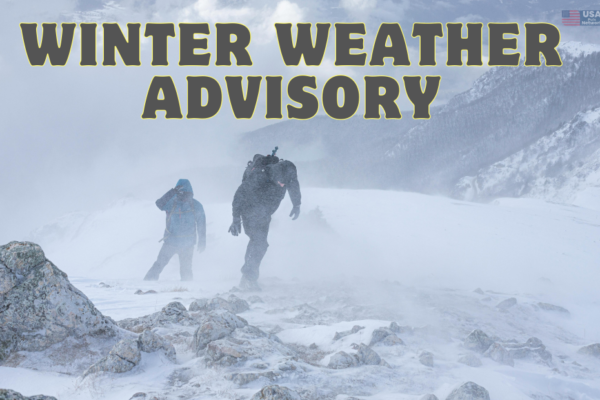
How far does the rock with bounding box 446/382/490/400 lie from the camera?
78.7 inches

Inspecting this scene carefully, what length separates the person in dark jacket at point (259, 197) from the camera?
6179mm

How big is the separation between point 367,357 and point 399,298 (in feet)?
9.77

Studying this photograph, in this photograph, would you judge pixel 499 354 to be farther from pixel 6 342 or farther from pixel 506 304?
pixel 6 342

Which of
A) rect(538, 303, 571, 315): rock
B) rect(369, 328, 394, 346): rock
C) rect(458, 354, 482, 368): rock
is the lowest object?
rect(538, 303, 571, 315): rock

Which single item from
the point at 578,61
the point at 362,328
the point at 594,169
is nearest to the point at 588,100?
the point at 578,61

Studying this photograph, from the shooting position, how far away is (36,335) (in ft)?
6.66

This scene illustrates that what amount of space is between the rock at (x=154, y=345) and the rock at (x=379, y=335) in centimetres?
163

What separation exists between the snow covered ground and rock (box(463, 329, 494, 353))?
0.07 meters

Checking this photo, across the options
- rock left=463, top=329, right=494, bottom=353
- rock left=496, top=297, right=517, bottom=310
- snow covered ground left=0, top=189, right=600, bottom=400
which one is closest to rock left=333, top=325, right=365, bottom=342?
snow covered ground left=0, top=189, right=600, bottom=400

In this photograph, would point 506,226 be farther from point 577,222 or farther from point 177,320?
point 177,320

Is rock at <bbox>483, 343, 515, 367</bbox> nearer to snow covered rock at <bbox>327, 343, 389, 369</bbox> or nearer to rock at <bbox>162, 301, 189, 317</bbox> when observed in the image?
snow covered rock at <bbox>327, 343, 389, 369</bbox>

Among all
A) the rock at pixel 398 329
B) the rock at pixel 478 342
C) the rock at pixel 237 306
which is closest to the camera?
the rock at pixel 478 342

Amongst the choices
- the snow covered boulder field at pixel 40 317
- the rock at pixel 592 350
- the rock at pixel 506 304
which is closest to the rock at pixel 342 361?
the snow covered boulder field at pixel 40 317

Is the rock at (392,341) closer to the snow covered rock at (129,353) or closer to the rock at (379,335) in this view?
the rock at (379,335)
